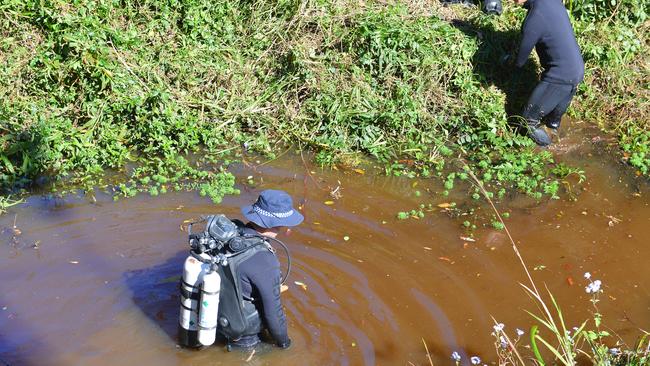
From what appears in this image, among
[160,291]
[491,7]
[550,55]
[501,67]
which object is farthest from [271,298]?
[491,7]

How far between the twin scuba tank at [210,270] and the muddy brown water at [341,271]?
30.9 inches

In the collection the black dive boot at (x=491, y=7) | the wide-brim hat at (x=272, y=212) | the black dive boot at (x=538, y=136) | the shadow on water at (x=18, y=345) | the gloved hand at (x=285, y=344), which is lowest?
the shadow on water at (x=18, y=345)

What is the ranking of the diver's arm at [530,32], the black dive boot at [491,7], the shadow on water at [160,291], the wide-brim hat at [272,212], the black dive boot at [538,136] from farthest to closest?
the black dive boot at [491,7]
the black dive boot at [538,136]
the diver's arm at [530,32]
the shadow on water at [160,291]
the wide-brim hat at [272,212]

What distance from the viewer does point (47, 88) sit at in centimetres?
867

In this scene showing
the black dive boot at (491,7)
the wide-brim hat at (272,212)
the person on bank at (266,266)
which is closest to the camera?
the person on bank at (266,266)

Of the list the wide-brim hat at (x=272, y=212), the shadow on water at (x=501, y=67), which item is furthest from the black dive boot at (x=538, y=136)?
the wide-brim hat at (x=272, y=212)

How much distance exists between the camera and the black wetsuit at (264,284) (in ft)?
15.4

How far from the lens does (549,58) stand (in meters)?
8.96

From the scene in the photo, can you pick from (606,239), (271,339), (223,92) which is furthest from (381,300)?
(223,92)

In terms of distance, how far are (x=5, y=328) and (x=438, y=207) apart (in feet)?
14.5

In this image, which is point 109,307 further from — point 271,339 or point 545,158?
point 545,158

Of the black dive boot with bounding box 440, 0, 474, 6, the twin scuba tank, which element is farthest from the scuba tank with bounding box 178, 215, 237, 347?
the black dive boot with bounding box 440, 0, 474, 6

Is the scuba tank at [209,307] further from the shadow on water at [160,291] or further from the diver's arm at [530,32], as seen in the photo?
the diver's arm at [530,32]

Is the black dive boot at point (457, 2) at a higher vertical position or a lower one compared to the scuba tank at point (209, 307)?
higher
